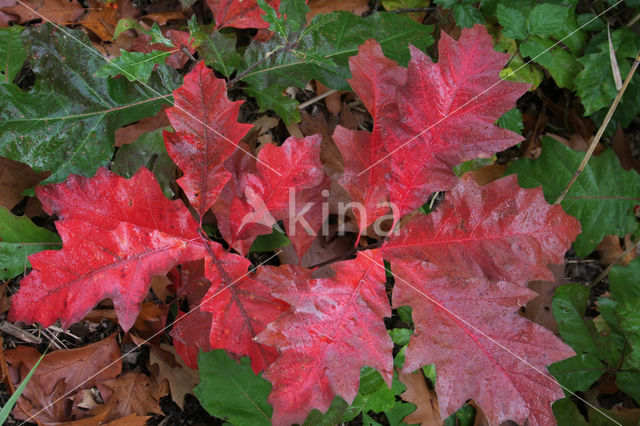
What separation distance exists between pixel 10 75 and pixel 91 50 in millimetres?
307

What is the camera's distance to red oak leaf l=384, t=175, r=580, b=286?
Answer: 3.66ft

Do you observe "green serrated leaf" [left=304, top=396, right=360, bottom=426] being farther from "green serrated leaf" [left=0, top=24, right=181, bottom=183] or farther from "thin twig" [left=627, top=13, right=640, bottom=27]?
"thin twig" [left=627, top=13, right=640, bottom=27]

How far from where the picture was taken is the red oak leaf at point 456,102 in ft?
3.58

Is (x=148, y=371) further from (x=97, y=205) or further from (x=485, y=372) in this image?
(x=485, y=372)

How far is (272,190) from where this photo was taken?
3.82 feet

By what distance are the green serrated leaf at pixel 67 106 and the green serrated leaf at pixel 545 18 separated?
1176mm

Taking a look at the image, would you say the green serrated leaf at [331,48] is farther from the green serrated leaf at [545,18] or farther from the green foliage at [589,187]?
the green foliage at [589,187]

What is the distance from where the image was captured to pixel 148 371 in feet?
4.78

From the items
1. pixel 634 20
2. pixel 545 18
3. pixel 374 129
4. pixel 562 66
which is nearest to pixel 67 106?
pixel 374 129

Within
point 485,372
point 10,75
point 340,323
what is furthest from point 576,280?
point 10,75

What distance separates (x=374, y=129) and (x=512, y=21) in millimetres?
820

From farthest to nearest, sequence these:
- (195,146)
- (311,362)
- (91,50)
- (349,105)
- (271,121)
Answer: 1. (349,105)
2. (271,121)
3. (91,50)
4. (195,146)
5. (311,362)

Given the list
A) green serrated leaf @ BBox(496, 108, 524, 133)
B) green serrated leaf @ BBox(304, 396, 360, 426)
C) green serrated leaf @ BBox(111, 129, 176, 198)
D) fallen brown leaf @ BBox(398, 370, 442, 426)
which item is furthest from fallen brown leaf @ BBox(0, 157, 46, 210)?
green serrated leaf @ BBox(496, 108, 524, 133)

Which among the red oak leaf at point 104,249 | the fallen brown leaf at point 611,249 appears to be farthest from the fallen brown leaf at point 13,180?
the fallen brown leaf at point 611,249
